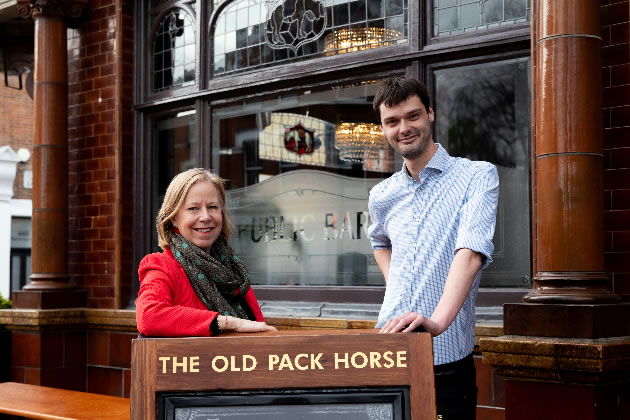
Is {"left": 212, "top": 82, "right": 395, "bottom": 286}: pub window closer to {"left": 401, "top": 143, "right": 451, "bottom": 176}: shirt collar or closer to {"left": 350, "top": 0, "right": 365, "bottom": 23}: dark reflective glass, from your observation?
{"left": 350, "top": 0, "right": 365, "bottom": 23}: dark reflective glass

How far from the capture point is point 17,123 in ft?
55.6

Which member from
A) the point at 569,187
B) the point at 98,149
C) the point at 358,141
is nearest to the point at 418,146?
the point at 569,187

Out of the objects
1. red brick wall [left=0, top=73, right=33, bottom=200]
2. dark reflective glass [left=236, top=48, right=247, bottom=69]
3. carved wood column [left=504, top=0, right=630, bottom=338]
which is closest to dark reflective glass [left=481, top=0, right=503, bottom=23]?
carved wood column [left=504, top=0, right=630, bottom=338]

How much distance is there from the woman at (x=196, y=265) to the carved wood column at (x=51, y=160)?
14.0 feet

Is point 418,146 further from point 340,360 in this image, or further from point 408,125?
point 340,360

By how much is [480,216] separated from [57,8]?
5323 millimetres

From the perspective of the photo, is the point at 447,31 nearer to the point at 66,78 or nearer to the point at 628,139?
the point at 628,139

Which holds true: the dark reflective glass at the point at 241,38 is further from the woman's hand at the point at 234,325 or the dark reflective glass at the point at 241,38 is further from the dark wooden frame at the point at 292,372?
the dark wooden frame at the point at 292,372

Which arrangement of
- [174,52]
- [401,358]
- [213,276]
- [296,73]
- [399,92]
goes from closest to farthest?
[401,358] → [399,92] → [213,276] → [296,73] → [174,52]

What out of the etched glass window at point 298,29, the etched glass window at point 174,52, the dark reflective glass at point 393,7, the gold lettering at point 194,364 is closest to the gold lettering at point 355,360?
the gold lettering at point 194,364

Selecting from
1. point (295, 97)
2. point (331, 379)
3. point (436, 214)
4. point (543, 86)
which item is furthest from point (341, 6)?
point (331, 379)

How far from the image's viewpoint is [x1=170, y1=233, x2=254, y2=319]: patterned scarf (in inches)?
105

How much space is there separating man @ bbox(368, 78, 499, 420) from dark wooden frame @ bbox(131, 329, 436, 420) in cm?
44

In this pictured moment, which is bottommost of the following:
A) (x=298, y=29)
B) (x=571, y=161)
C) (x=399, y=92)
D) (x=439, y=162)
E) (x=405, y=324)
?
(x=405, y=324)
